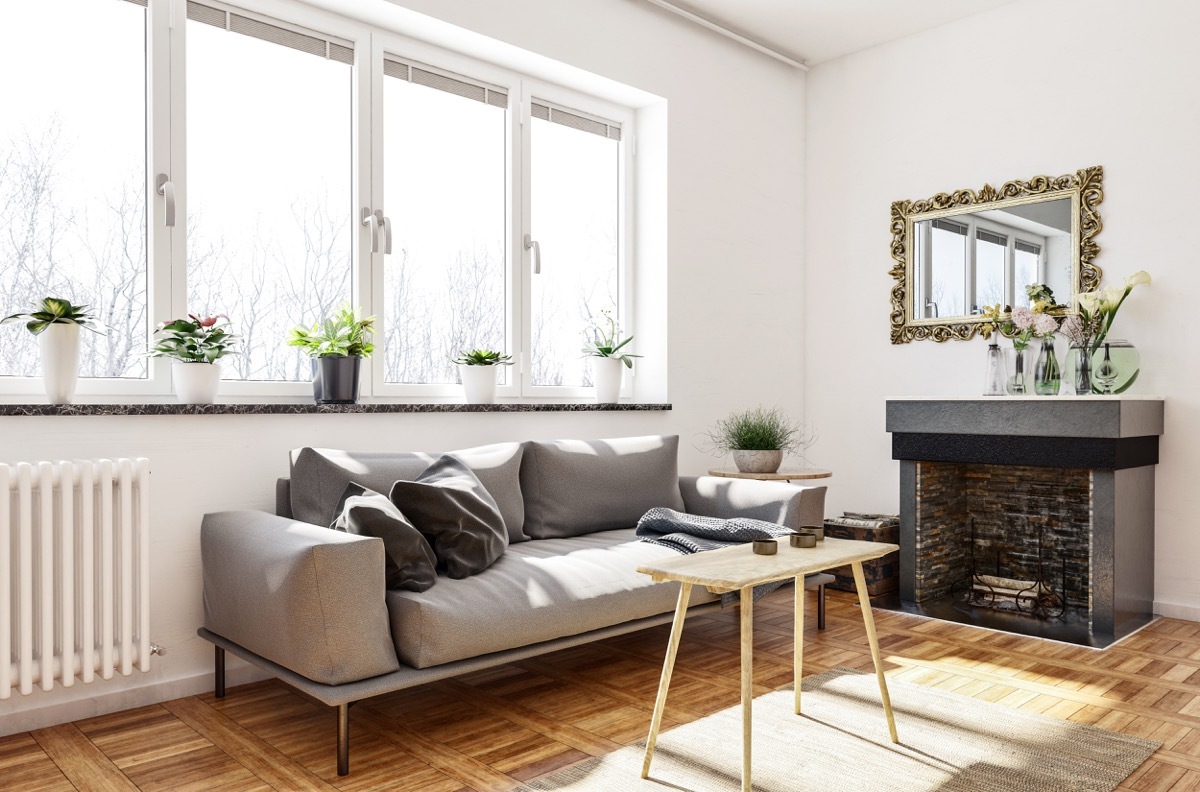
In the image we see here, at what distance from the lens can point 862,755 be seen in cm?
233

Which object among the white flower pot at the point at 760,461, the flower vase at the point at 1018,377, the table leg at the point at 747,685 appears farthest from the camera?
the white flower pot at the point at 760,461

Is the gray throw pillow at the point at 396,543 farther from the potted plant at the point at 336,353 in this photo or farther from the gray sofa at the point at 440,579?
the potted plant at the point at 336,353

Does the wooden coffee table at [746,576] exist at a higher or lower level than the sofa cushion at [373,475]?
lower

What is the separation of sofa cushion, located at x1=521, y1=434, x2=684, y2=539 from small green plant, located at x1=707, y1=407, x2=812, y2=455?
0.51 m

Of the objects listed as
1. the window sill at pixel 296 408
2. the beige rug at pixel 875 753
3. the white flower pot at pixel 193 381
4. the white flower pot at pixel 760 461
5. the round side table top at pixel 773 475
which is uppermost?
the white flower pot at pixel 193 381

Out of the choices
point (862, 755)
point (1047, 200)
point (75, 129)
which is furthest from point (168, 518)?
point (1047, 200)

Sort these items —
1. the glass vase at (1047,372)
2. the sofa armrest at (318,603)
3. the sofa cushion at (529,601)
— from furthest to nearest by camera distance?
the glass vase at (1047,372) < the sofa cushion at (529,601) < the sofa armrest at (318,603)

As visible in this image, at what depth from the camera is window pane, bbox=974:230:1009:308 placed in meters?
4.42

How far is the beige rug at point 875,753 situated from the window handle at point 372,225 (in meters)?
2.19

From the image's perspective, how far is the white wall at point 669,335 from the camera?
9.34ft

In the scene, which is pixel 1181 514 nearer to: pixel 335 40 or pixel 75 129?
pixel 335 40

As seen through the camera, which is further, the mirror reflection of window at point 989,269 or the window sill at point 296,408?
the mirror reflection of window at point 989,269

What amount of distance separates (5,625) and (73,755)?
389 mm

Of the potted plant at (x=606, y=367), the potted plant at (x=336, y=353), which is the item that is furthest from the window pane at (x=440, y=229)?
the potted plant at (x=606, y=367)
